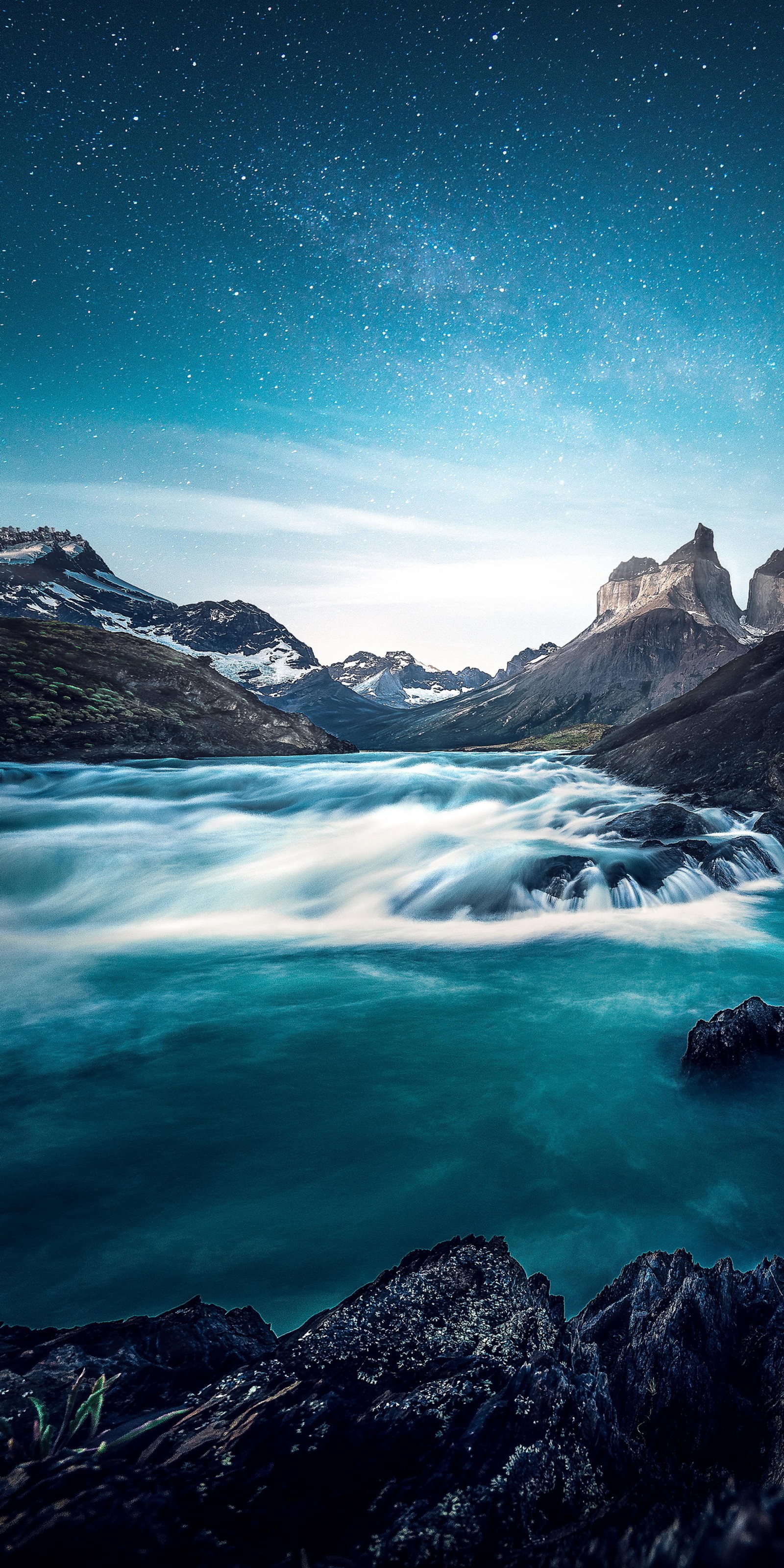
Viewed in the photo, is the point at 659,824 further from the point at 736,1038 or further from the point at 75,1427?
the point at 75,1427

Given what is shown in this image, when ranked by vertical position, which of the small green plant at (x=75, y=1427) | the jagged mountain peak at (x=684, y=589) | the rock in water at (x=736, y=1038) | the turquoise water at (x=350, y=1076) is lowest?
the turquoise water at (x=350, y=1076)

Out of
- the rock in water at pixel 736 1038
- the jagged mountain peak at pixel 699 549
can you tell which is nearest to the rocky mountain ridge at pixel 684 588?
the jagged mountain peak at pixel 699 549

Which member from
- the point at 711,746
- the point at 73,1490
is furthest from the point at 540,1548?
the point at 711,746

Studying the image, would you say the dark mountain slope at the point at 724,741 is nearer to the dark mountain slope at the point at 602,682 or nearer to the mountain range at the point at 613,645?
the mountain range at the point at 613,645

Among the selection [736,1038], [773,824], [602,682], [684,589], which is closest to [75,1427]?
[736,1038]

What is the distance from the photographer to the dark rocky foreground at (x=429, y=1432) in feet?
6.16

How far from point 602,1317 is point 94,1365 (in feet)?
9.62

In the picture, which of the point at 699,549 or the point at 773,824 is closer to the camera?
the point at 773,824

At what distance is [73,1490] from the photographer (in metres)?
1.97

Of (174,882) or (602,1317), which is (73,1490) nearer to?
(602,1317)

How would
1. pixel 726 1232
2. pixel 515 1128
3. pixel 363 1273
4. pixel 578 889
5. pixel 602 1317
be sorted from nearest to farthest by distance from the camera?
1. pixel 602 1317
2. pixel 363 1273
3. pixel 726 1232
4. pixel 515 1128
5. pixel 578 889

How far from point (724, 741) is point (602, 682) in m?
121

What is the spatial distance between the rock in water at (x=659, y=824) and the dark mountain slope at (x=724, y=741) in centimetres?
242

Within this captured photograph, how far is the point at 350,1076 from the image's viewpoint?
23.6 feet
